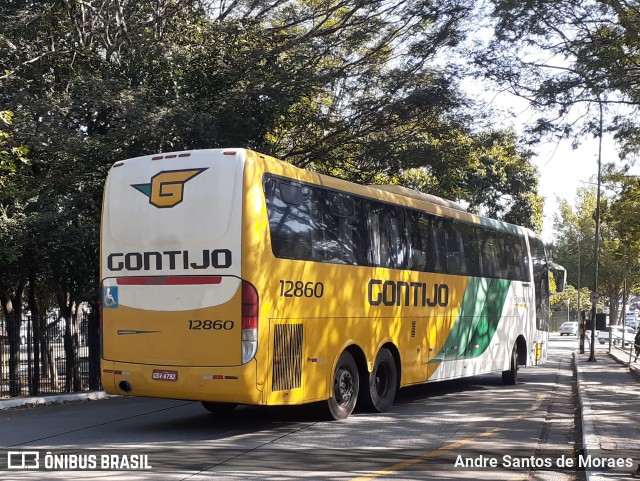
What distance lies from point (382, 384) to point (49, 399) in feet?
22.0

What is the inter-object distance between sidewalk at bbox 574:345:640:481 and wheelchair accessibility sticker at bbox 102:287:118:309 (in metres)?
6.47

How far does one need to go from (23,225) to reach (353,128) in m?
9.93

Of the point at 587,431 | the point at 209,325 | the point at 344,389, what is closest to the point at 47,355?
the point at 344,389

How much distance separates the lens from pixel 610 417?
12875 millimetres

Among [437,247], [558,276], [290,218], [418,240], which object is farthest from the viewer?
[558,276]

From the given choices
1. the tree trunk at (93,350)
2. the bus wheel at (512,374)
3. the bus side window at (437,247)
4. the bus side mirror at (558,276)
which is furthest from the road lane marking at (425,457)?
the bus side mirror at (558,276)

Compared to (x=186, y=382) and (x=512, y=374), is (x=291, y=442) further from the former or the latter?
(x=512, y=374)

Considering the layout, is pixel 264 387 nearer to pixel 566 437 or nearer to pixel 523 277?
pixel 566 437

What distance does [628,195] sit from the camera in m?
30.1

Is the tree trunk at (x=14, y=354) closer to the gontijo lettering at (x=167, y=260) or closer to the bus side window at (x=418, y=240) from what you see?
the gontijo lettering at (x=167, y=260)

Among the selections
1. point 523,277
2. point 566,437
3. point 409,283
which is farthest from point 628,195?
point 566,437

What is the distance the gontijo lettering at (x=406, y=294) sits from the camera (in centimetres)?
1346

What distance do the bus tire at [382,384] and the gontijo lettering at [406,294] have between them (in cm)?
89

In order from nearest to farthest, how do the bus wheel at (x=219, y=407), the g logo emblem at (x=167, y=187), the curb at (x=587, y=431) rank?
the curb at (x=587, y=431), the g logo emblem at (x=167, y=187), the bus wheel at (x=219, y=407)
